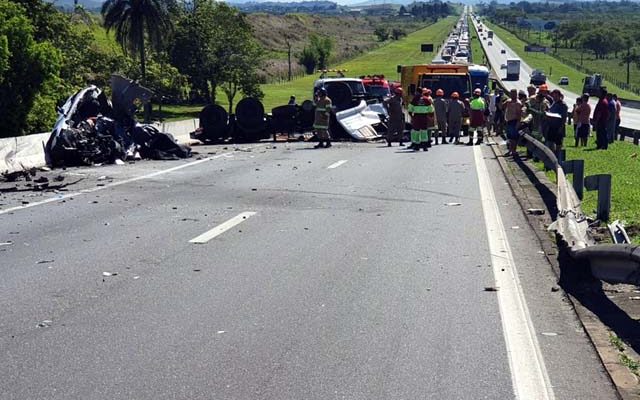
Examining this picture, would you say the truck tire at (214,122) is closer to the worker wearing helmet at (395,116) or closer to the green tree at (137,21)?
the worker wearing helmet at (395,116)

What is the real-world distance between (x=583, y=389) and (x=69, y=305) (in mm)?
4278

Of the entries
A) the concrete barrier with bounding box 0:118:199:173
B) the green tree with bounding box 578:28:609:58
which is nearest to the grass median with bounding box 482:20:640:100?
the green tree with bounding box 578:28:609:58

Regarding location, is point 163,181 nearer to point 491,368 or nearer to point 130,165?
point 130,165

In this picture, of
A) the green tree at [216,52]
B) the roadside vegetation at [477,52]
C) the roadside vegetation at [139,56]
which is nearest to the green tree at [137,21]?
the roadside vegetation at [139,56]

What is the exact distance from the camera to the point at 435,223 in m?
13.1

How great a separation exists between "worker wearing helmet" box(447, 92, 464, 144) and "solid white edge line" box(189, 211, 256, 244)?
1817cm

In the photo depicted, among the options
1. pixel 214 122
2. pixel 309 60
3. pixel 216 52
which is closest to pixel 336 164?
pixel 214 122

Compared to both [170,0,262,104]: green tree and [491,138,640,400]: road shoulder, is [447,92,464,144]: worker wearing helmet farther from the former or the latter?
[170,0,262,104]: green tree

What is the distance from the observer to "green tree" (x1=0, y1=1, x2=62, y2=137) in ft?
101

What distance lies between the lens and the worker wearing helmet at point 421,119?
2657 centimetres

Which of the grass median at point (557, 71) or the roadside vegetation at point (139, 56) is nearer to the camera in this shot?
the roadside vegetation at point (139, 56)

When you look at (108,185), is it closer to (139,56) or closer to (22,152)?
(22,152)

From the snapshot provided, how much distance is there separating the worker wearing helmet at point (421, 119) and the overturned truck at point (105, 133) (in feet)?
21.0

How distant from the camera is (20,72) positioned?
1234 inches
